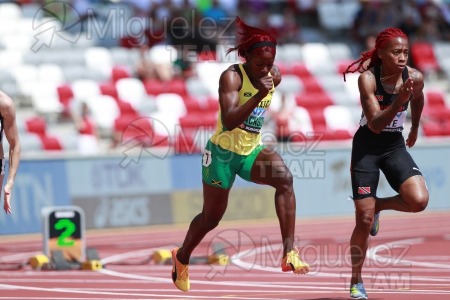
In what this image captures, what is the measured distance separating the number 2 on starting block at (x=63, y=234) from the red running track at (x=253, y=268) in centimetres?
36

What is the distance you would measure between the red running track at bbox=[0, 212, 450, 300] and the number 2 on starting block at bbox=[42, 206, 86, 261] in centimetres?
36

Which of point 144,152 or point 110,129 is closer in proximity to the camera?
point 144,152

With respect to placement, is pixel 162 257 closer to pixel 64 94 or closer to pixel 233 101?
pixel 233 101

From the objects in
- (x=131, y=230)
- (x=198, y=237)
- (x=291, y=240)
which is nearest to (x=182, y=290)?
(x=198, y=237)

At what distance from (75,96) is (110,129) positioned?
3.26 ft

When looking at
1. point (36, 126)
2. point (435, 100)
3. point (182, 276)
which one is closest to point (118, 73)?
point (36, 126)

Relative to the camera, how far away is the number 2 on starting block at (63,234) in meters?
13.0

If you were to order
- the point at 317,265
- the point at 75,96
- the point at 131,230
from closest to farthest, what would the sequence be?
the point at 317,265 < the point at 131,230 < the point at 75,96

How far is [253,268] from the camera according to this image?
40.5 feet

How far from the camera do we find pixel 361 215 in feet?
30.7

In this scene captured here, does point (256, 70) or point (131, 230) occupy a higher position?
point (256, 70)

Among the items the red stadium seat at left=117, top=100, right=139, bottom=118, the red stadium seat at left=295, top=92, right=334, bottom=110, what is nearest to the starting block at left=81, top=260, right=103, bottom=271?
the red stadium seat at left=117, top=100, right=139, bottom=118

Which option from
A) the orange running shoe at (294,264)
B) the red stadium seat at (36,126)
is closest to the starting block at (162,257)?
the orange running shoe at (294,264)

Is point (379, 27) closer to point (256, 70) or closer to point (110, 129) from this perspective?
point (110, 129)
